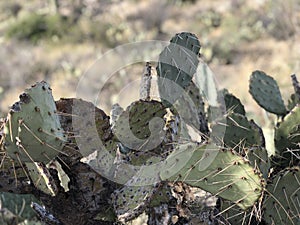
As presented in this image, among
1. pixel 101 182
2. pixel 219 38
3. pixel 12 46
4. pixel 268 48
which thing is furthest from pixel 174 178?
pixel 12 46

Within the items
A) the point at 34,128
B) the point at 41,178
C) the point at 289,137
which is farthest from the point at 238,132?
the point at 34,128

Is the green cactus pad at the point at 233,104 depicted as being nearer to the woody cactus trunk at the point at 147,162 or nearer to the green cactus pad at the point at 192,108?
the green cactus pad at the point at 192,108

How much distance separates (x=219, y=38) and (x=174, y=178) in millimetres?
15426

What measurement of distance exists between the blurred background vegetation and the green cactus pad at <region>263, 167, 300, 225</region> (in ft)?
20.6

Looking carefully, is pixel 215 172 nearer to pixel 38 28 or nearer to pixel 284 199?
pixel 284 199

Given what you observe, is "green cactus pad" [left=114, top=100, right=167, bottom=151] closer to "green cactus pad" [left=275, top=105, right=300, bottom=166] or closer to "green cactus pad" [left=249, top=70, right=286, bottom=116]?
"green cactus pad" [left=275, top=105, right=300, bottom=166]

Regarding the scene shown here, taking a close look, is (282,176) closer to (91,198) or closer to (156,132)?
(156,132)

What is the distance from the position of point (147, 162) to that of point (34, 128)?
0.51m

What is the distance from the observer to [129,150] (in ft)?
8.02

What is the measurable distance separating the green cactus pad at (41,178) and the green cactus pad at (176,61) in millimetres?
604

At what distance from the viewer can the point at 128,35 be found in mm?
19922

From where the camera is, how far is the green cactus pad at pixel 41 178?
2.14 m

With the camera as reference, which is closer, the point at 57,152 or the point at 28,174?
the point at 57,152

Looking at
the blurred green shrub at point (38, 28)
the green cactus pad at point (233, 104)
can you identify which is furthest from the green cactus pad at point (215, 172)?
the blurred green shrub at point (38, 28)
